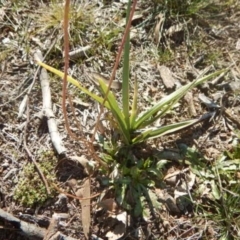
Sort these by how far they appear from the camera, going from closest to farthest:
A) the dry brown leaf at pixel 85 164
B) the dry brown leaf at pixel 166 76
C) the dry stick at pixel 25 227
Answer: the dry stick at pixel 25 227 < the dry brown leaf at pixel 85 164 < the dry brown leaf at pixel 166 76

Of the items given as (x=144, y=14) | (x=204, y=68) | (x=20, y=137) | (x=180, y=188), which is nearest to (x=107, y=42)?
(x=144, y=14)

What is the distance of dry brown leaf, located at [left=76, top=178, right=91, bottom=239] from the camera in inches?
69.7

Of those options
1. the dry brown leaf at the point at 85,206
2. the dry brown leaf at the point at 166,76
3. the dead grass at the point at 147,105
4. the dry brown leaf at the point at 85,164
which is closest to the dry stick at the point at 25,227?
the dead grass at the point at 147,105

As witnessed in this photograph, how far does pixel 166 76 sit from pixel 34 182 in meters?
0.79

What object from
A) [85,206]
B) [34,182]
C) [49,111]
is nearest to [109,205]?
[85,206]

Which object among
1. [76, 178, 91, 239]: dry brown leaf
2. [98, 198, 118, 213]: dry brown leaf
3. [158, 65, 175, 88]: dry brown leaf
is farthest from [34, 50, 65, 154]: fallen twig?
[158, 65, 175, 88]: dry brown leaf

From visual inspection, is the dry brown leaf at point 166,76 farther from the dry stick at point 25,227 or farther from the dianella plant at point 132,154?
the dry stick at point 25,227

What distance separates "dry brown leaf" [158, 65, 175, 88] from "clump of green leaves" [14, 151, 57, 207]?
63cm

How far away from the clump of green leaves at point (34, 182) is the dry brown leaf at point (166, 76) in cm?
63

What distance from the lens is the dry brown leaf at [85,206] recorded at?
5.81 ft

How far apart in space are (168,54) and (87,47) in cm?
40

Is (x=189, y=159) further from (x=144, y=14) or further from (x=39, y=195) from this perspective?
(x=144, y=14)

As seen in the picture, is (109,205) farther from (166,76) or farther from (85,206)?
(166,76)

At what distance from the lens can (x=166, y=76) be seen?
2.12 m
